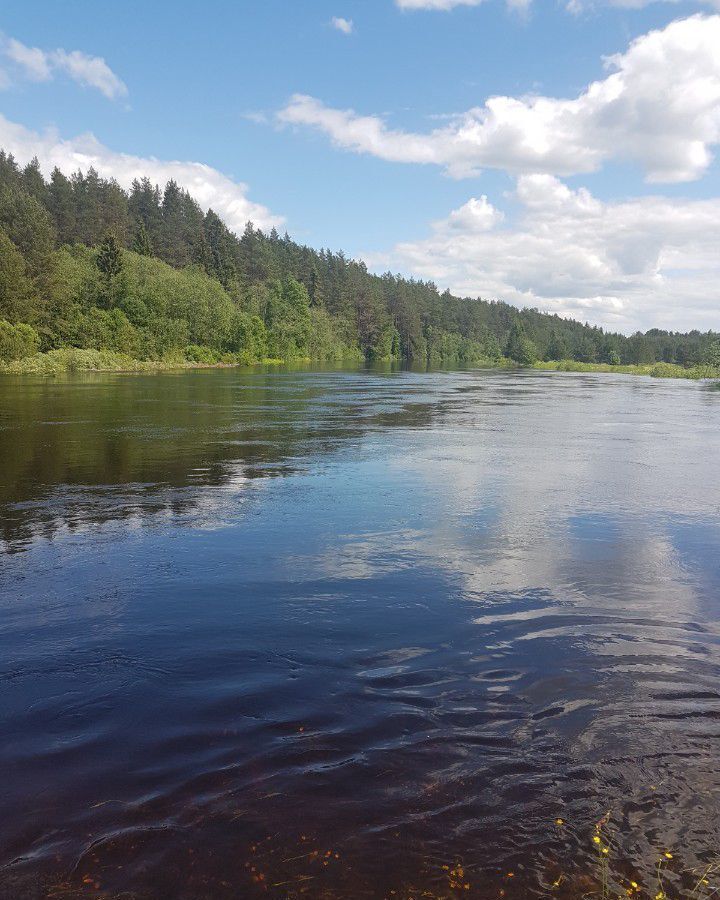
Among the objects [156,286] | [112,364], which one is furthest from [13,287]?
[156,286]

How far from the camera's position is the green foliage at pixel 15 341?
64938mm

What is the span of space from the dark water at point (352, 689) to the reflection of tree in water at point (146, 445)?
23 cm

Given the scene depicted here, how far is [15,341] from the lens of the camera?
216 ft

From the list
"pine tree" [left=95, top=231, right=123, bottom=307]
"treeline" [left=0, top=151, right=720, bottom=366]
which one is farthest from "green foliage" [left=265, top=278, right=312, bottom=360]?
"pine tree" [left=95, top=231, right=123, bottom=307]

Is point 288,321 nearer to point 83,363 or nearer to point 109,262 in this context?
point 109,262

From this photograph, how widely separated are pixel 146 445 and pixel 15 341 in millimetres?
53454

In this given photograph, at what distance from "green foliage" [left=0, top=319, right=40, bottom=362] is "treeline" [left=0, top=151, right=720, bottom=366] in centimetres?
13

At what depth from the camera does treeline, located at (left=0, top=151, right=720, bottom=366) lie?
83.3 meters

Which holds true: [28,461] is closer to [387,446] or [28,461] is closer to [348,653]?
[387,446]

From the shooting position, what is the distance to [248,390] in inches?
2056

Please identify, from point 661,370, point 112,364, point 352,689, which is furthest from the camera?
point 661,370

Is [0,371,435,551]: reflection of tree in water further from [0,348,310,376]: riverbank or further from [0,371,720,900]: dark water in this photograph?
[0,348,310,376]: riverbank

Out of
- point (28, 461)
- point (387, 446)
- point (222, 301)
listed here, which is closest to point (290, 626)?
point (28, 461)

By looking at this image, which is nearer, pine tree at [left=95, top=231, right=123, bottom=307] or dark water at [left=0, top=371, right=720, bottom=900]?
dark water at [left=0, top=371, right=720, bottom=900]
